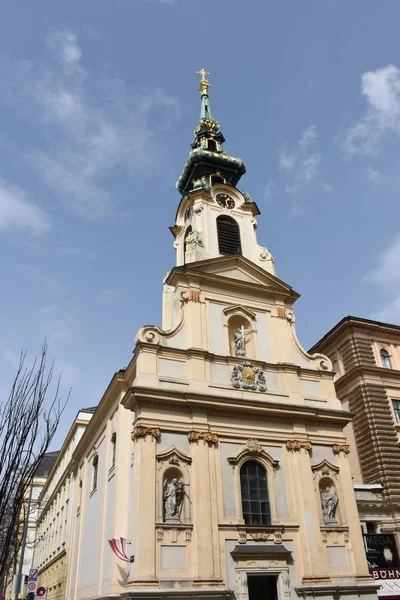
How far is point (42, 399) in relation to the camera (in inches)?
383

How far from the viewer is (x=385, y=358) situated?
3038 cm

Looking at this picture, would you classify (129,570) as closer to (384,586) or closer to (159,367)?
(159,367)

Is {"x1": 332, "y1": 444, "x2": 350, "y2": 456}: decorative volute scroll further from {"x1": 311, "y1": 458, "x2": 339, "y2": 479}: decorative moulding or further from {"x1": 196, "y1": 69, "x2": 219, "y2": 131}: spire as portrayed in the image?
{"x1": 196, "y1": 69, "x2": 219, "y2": 131}: spire

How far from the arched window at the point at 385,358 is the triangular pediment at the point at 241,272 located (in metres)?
8.21

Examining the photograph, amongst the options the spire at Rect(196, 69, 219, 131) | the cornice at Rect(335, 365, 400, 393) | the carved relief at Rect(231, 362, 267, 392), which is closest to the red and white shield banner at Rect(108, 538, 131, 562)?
the carved relief at Rect(231, 362, 267, 392)

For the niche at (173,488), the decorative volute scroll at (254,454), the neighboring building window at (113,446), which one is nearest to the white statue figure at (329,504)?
the decorative volute scroll at (254,454)

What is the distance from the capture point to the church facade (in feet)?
58.3

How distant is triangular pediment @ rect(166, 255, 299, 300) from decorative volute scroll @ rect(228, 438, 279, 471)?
7.40m

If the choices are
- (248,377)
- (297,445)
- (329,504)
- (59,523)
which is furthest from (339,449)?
(59,523)

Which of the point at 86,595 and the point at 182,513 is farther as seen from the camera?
the point at 86,595

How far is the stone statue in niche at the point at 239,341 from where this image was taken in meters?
22.8

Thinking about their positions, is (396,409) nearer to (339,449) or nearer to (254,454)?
(339,449)

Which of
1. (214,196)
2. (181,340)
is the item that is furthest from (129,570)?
(214,196)

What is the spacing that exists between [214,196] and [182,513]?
1672cm
